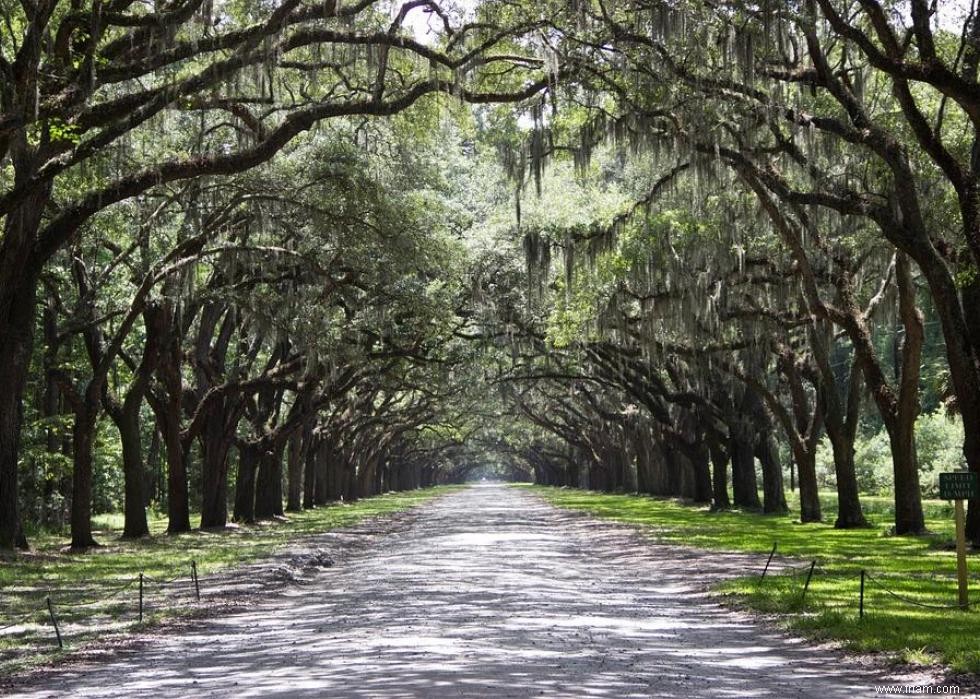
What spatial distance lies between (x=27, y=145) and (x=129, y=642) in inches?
253

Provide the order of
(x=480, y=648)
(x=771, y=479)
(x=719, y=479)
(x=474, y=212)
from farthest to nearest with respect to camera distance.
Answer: (x=719, y=479) < (x=771, y=479) < (x=474, y=212) < (x=480, y=648)

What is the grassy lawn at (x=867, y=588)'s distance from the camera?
32.6ft

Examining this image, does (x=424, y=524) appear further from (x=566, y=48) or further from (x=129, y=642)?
(x=129, y=642)

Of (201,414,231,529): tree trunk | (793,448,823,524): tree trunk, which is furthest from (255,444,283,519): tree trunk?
(793,448,823,524): tree trunk

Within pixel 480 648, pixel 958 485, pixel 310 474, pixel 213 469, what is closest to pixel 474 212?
pixel 213 469

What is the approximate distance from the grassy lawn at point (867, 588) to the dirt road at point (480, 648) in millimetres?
487

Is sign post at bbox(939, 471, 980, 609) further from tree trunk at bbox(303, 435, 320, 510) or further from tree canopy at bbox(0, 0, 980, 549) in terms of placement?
tree trunk at bbox(303, 435, 320, 510)

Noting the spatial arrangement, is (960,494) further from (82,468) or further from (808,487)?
(808,487)

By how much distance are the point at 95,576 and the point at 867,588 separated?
37.8ft

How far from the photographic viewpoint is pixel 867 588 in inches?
565

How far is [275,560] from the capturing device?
20.7m

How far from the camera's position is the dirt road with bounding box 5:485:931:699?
7969 millimetres

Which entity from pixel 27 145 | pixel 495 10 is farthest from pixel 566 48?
pixel 27 145

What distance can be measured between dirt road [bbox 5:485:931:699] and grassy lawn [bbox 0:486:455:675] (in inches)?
38.4
